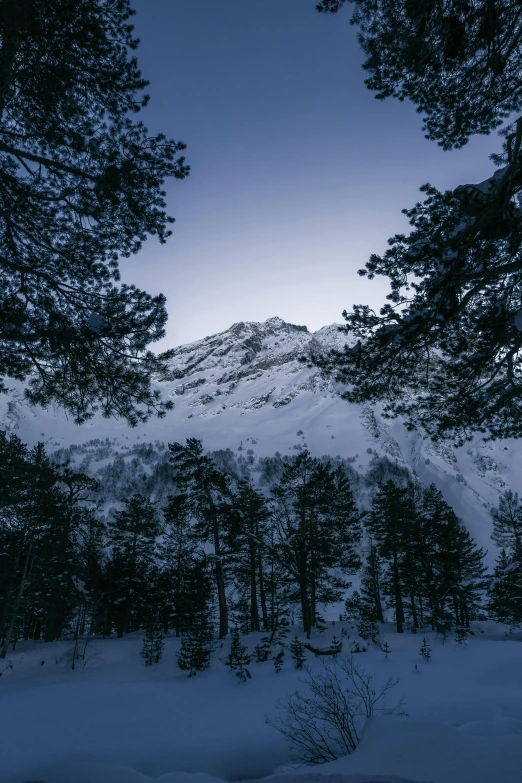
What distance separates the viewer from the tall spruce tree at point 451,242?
435cm

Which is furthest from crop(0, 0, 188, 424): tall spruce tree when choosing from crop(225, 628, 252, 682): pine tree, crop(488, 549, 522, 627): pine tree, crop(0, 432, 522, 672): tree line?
crop(488, 549, 522, 627): pine tree

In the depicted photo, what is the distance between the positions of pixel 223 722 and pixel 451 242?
12056 millimetres

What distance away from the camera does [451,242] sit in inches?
193

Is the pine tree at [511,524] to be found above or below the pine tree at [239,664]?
above

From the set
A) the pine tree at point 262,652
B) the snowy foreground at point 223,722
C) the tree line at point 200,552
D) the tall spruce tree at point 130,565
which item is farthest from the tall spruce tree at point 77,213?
the tall spruce tree at point 130,565

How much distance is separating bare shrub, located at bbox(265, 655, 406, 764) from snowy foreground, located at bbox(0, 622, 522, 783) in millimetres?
397

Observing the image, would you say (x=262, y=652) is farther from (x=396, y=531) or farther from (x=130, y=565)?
(x=130, y=565)

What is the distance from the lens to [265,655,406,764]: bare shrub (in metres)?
5.80

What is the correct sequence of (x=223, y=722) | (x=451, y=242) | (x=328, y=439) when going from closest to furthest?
(x=451, y=242)
(x=223, y=722)
(x=328, y=439)

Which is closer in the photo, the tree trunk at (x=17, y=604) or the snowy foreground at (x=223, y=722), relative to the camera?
the snowy foreground at (x=223, y=722)

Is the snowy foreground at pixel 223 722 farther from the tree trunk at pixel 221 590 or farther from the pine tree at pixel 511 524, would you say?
the pine tree at pixel 511 524

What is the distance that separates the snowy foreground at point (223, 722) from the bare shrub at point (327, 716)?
397 millimetres

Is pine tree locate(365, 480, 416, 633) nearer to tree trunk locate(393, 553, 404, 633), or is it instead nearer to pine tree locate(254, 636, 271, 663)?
tree trunk locate(393, 553, 404, 633)

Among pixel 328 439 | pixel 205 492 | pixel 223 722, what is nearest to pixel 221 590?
pixel 205 492
